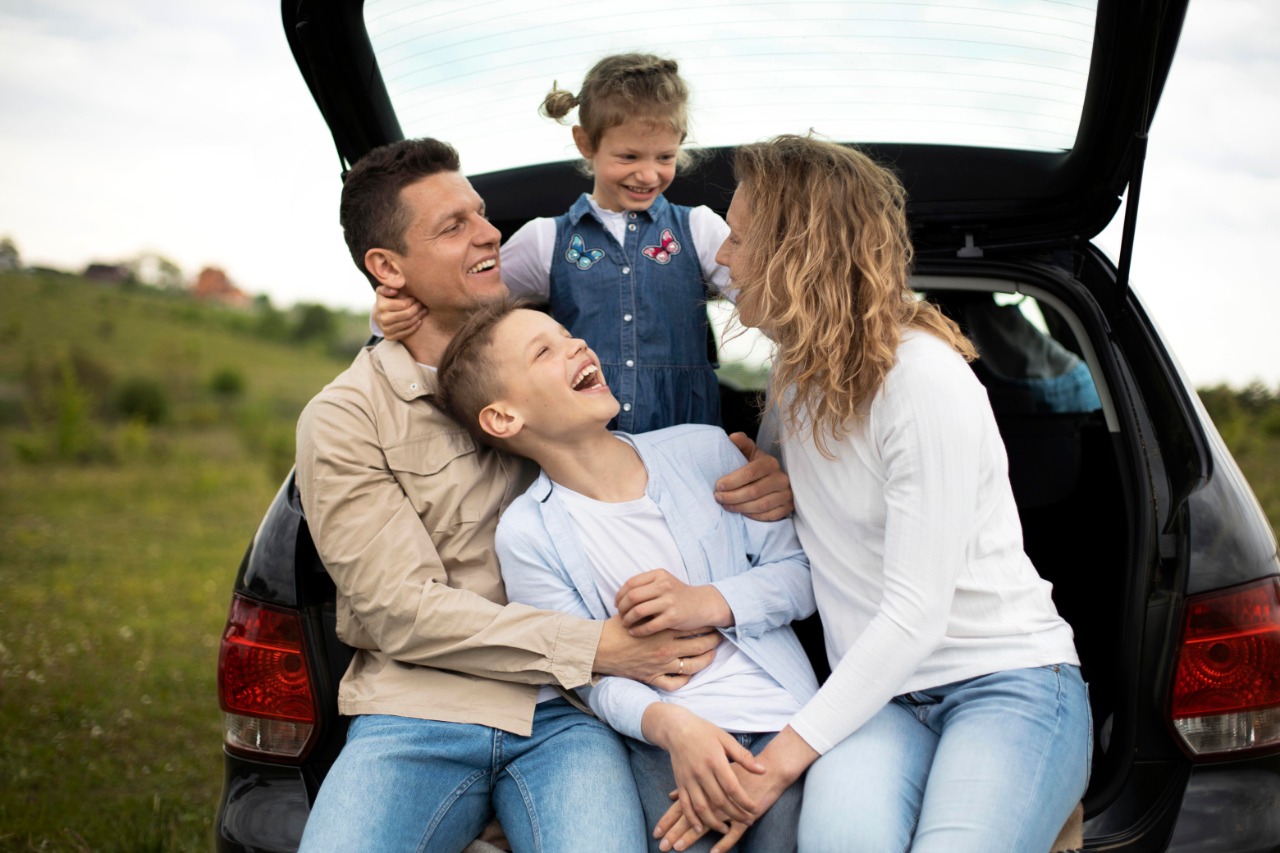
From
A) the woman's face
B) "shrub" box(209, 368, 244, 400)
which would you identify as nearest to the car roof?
the woman's face

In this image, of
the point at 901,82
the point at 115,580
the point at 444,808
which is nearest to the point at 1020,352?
the point at 901,82

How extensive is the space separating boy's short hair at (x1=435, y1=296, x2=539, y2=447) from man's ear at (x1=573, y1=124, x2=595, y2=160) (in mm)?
679

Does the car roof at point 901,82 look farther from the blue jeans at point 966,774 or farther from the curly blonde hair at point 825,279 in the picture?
the blue jeans at point 966,774

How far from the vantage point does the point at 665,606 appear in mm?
1761

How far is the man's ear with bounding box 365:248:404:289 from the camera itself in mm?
2266

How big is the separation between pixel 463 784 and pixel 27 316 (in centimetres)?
1881

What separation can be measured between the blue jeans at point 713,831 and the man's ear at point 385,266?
1.08 m

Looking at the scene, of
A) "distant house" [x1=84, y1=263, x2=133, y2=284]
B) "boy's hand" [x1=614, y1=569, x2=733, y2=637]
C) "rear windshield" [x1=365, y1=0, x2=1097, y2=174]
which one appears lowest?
"boy's hand" [x1=614, y1=569, x2=733, y2=637]

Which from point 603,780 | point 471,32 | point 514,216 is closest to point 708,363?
point 514,216

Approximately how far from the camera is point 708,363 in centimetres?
266

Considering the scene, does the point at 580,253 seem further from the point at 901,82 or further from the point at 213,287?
the point at 213,287

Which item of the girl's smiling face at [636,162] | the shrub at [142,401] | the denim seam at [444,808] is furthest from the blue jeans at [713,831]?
the shrub at [142,401]

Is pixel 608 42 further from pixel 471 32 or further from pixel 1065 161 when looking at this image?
pixel 1065 161

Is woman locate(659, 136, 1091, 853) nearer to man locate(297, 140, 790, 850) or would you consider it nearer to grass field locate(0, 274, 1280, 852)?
man locate(297, 140, 790, 850)
